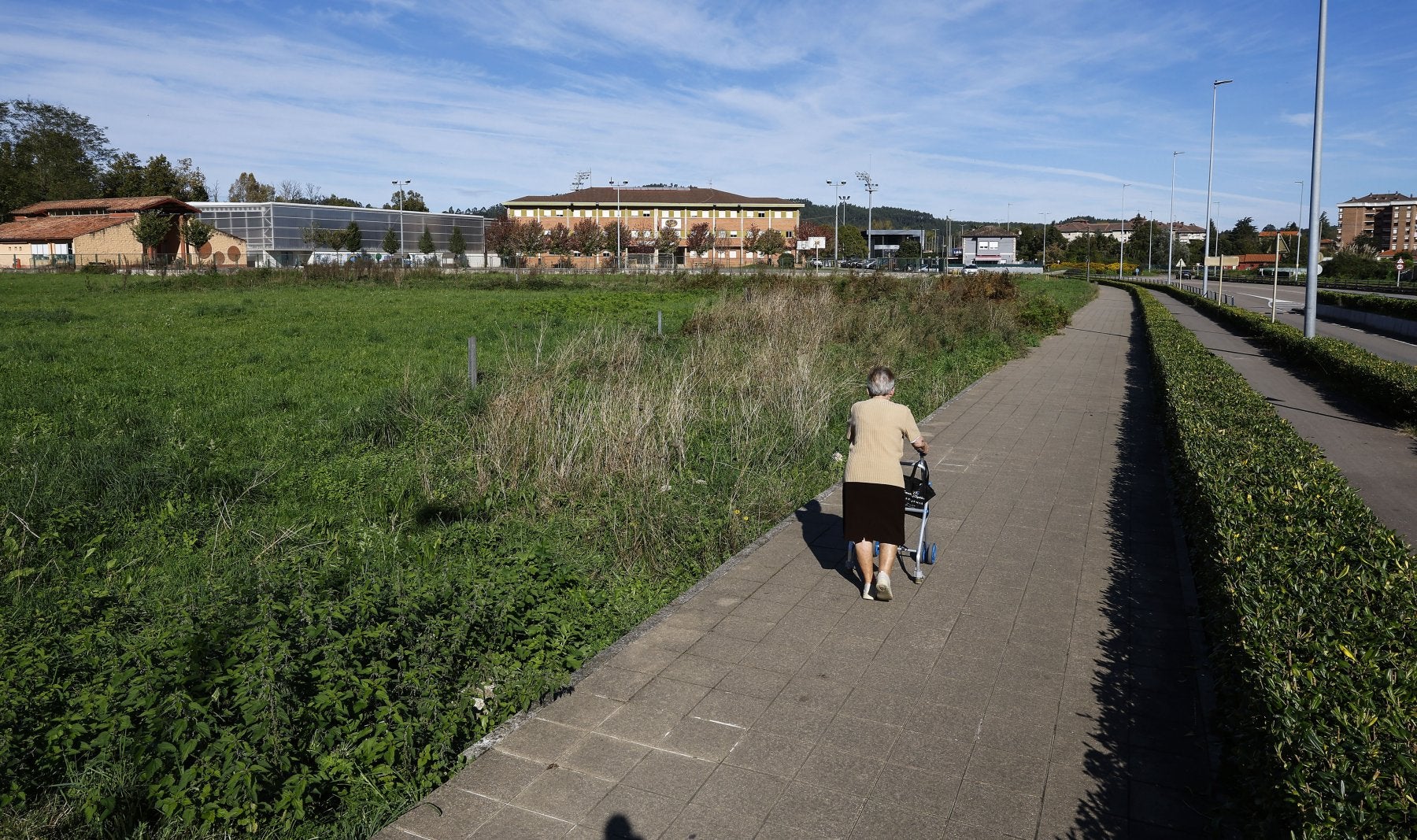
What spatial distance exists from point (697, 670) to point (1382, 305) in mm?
36122

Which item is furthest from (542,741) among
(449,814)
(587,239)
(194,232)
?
(587,239)

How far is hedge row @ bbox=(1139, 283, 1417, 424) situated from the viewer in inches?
512

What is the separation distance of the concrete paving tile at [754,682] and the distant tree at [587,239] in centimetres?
Result: 8297

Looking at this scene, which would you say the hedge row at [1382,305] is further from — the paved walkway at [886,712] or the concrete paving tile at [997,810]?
the concrete paving tile at [997,810]

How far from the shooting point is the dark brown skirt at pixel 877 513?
19.2ft

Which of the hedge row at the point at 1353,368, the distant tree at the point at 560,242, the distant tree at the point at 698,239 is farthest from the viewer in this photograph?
the distant tree at the point at 698,239

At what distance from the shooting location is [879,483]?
5875 millimetres

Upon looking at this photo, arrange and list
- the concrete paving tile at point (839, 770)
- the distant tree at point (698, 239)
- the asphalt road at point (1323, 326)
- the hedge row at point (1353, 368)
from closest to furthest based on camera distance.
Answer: the concrete paving tile at point (839, 770), the hedge row at point (1353, 368), the asphalt road at point (1323, 326), the distant tree at point (698, 239)

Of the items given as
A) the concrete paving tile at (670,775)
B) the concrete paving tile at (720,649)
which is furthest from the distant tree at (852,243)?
the concrete paving tile at (670,775)

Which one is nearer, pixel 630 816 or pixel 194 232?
pixel 630 816

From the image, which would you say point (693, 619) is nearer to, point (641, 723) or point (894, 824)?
point (641, 723)

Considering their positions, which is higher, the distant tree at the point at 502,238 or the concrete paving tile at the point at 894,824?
the distant tree at the point at 502,238

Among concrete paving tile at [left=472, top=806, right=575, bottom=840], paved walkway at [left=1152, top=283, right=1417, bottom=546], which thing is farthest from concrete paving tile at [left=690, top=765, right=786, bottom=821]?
paved walkway at [left=1152, top=283, right=1417, bottom=546]

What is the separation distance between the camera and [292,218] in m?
81.1
